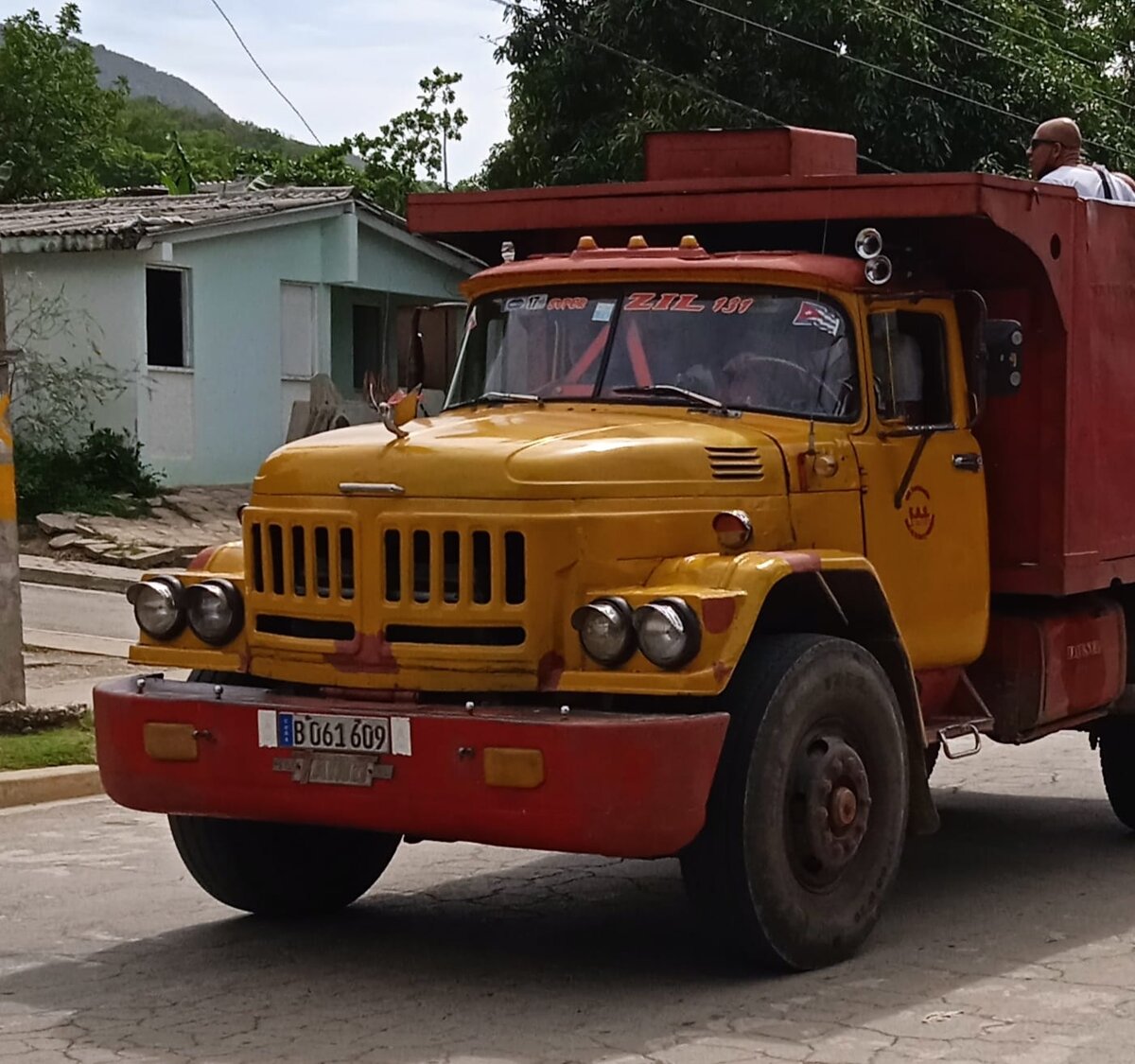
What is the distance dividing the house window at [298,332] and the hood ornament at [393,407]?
20.1 metres

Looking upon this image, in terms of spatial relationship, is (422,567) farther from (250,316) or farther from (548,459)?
(250,316)

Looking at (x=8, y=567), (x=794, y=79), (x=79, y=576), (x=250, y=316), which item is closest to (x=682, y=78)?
(x=794, y=79)

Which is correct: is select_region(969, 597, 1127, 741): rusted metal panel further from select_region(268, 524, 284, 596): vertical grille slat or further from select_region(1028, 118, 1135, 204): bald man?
select_region(268, 524, 284, 596): vertical grille slat

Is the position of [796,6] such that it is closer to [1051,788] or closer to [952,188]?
[1051,788]

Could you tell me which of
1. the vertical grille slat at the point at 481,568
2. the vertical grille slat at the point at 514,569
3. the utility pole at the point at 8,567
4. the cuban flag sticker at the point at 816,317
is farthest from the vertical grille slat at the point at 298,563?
the utility pole at the point at 8,567

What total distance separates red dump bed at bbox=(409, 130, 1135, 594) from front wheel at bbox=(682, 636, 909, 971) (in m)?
1.47

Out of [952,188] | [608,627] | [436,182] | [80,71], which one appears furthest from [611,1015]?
[436,182]

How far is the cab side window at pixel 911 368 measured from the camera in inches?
299

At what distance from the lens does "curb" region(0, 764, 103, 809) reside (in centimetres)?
1027

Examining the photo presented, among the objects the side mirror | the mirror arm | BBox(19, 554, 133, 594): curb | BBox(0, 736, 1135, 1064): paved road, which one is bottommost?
BBox(0, 736, 1135, 1064): paved road

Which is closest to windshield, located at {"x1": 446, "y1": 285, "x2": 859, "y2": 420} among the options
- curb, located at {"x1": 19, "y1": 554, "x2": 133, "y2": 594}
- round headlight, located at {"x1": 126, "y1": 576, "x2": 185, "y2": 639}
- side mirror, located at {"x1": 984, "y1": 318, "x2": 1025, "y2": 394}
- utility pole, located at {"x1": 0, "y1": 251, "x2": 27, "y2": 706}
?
side mirror, located at {"x1": 984, "y1": 318, "x2": 1025, "y2": 394}

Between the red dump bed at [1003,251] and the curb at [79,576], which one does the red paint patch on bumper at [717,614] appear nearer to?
the red dump bed at [1003,251]

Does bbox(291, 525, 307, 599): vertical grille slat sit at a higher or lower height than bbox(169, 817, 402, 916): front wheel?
higher

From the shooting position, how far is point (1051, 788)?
10.7m
